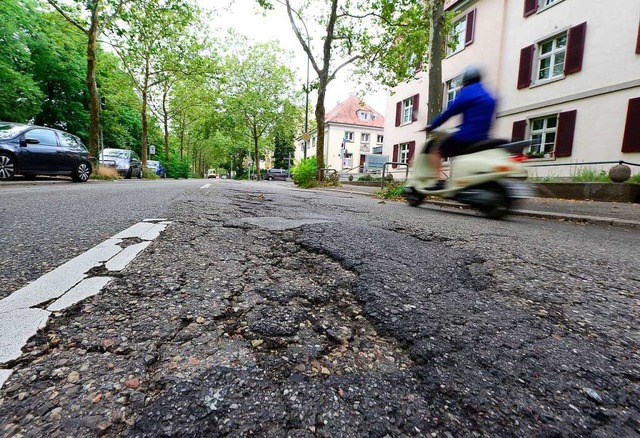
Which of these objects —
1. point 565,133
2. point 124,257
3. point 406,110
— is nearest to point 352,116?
point 406,110

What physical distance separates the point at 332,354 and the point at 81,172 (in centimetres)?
1275

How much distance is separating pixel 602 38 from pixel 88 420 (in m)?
15.3

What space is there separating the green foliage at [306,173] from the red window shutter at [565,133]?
9.46 meters

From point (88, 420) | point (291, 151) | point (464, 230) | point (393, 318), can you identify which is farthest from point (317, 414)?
point (291, 151)

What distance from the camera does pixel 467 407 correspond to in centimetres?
85

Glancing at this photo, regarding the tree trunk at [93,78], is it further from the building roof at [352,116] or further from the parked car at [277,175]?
the parked car at [277,175]

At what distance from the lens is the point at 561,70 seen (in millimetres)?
12797

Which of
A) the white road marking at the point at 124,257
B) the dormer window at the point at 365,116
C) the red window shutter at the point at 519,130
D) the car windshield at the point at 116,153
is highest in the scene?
the dormer window at the point at 365,116

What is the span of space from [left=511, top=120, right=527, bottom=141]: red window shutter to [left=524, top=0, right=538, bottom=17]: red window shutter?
416 cm

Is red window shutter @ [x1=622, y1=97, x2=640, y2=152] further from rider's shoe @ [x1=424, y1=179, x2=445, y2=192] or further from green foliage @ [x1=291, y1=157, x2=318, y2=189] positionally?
green foliage @ [x1=291, y1=157, x2=318, y2=189]

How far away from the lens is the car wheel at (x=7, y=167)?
8844 millimetres

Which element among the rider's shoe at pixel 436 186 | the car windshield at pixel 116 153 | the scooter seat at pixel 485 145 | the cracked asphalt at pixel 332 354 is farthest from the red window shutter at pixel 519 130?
the car windshield at pixel 116 153

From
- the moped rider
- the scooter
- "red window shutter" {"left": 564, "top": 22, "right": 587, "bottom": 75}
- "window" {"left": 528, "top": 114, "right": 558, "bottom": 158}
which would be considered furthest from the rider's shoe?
"red window shutter" {"left": 564, "top": 22, "right": 587, "bottom": 75}

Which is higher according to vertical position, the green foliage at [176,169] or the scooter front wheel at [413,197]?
the green foliage at [176,169]
